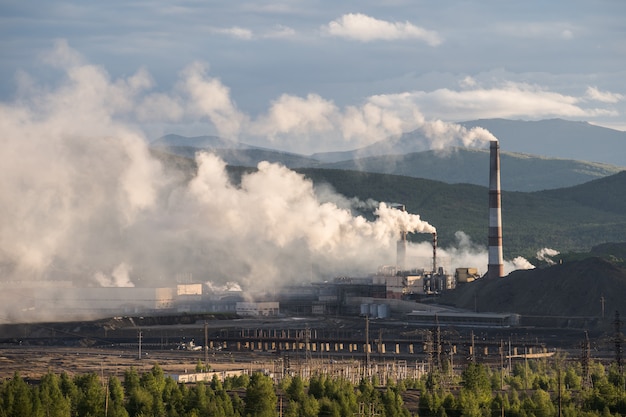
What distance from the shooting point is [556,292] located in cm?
15800

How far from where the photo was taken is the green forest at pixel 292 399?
76062mm

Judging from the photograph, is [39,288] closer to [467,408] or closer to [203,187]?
[203,187]

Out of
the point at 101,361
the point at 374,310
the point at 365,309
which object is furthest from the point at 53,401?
the point at 365,309

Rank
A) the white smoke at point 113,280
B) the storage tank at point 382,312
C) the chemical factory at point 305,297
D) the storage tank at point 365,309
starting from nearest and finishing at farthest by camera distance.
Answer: the storage tank at point 382,312
the chemical factory at point 305,297
the storage tank at point 365,309
the white smoke at point 113,280

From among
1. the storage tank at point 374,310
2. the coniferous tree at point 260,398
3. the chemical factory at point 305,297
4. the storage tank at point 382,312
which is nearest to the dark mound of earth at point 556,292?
the chemical factory at point 305,297

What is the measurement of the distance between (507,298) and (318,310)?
28863 mm

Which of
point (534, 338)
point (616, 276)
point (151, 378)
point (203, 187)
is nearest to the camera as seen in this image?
point (151, 378)

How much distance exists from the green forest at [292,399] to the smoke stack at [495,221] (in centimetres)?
6848

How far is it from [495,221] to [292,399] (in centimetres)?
8113

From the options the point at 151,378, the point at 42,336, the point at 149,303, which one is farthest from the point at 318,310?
the point at 151,378

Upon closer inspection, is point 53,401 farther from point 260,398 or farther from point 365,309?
point 365,309

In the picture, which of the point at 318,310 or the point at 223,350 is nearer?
the point at 223,350

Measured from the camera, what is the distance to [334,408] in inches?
3066

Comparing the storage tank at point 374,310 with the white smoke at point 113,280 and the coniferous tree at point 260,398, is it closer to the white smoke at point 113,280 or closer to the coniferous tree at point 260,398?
the white smoke at point 113,280
